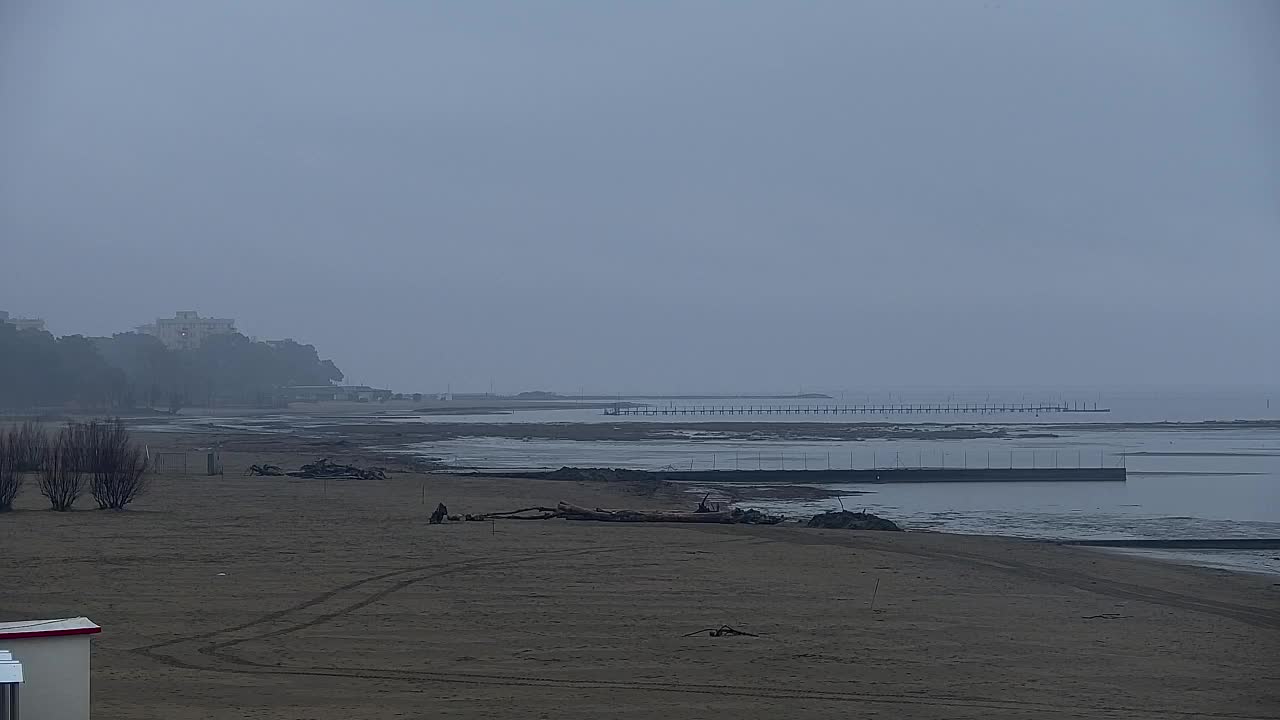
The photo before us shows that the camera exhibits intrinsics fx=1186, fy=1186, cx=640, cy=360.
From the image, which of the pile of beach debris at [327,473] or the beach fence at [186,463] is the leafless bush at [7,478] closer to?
the beach fence at [186,463]

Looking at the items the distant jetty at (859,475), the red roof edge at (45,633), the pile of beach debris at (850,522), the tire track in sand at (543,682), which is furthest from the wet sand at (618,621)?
the distant jetty at (859,475)

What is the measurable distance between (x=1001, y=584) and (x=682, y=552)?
5.60 m

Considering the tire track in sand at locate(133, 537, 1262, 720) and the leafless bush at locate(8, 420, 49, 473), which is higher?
the leafless bush at locate(8, 420, 49, 473)

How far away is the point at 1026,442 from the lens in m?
85.5

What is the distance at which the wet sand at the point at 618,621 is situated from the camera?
10.6 meters

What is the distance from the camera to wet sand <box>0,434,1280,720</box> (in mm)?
10617

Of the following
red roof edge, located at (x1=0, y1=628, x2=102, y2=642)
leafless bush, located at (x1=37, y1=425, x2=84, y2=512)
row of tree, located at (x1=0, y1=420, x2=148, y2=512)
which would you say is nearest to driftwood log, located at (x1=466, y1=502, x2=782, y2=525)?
row of tree, located at (x1=0, y1=420, x2=148, y2=512)

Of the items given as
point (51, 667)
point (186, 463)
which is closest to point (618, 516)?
point (51, 667)

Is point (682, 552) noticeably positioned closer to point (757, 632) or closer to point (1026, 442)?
point (757, 632)

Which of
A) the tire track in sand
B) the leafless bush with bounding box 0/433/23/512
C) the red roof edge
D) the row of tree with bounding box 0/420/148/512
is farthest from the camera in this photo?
the row of tree with bounding box 0/420/148/512

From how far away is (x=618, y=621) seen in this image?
1415 centimetres

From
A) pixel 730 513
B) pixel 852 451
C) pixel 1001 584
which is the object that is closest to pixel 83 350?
pixel 852 451

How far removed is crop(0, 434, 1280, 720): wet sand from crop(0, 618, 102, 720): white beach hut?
3.10 metres

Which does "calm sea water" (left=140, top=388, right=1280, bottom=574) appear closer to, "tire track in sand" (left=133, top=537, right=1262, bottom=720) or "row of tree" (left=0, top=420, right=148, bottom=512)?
"tire track in sand" (left=133, top=537, right=1262, bottom=720)
